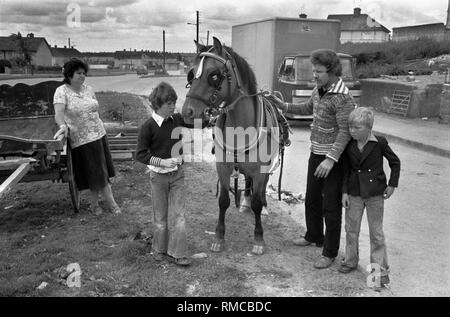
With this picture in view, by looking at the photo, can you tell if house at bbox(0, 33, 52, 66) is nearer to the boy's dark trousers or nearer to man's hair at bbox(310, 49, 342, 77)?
the boy's dark trousers

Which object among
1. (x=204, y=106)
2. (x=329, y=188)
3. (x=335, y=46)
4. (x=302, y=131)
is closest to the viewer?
(x=204, y=106)

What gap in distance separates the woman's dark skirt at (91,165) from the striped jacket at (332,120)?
2722 millimetres

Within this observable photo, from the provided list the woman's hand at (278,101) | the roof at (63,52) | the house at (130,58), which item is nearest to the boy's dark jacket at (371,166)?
the woman's hand at (278,101)

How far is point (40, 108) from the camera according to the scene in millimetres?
6820

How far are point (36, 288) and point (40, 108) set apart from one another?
3780mm

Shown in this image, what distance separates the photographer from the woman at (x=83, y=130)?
5.22 m

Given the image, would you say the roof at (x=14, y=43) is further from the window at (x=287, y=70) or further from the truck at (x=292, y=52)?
the window at (x=287, y=70)

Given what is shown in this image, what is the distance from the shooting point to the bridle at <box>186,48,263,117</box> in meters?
3.97

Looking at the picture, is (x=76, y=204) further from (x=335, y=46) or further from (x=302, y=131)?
(x=335, y=46)

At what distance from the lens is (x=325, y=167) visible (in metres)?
4.07

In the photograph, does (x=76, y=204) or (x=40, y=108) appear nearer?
(x=76, y=204)

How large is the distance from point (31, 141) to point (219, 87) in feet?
7.38

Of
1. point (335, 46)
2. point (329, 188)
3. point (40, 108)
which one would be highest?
point (335, 46)
